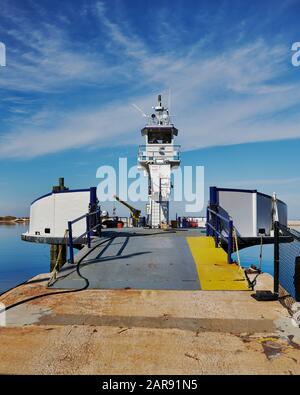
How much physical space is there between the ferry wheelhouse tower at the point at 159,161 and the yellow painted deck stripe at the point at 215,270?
9.01 m

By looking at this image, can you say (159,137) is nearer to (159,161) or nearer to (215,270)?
(159,161)

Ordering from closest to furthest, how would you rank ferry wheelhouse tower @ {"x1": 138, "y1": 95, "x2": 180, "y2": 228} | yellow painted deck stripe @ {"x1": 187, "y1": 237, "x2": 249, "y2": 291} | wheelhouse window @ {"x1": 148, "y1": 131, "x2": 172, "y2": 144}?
yellow painted deck stripe @ {"x1": 187, "y1": 237, "x2": 249, "y2": 291}, ferry wheelhouse tower @ {"x1": 138, "y1": 95, "x2": 180, "y2": 228}, wheelhouse window @ {"x1": 148, "y1": 131, "x2": 172, "y2": 144}

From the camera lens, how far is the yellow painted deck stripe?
308 inches

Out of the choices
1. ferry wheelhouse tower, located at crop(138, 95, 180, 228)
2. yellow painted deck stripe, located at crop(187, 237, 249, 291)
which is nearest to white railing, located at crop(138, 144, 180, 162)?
ferry wheelhouse tower, located at crop(138, 95, 180, 228)

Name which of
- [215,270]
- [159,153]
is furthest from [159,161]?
[215,270]

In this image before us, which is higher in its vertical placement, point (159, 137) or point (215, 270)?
point (159, 137)

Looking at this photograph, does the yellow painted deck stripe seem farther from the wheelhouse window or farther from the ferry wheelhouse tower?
the wheelhouse window

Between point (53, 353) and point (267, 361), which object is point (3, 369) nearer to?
point (53, 353)

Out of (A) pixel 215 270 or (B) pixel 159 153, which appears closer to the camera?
(A) pixel 215 270

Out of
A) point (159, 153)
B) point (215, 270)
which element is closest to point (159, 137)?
point (159, 153)

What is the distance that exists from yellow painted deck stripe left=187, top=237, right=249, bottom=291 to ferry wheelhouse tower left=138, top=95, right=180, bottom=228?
901 cm

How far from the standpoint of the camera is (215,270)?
8883mm

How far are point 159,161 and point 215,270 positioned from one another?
14885 millimetres
